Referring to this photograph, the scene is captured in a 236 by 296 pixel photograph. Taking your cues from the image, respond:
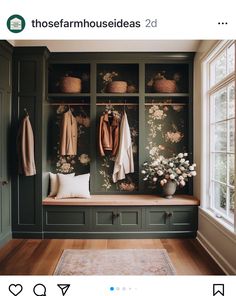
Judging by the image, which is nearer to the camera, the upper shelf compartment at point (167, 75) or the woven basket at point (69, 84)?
the woven basket at point (69, 84)

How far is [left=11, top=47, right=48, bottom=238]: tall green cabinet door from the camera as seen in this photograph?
2982 mm

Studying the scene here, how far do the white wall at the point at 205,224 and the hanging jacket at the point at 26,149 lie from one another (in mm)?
1971

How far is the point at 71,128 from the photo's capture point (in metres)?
3.23

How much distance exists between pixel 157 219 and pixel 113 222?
53 cm

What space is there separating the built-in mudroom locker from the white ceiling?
0.25 ft

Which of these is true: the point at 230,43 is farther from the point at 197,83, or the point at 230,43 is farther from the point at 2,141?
the point at 2,141

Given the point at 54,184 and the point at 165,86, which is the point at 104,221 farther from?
the point at 165,86
